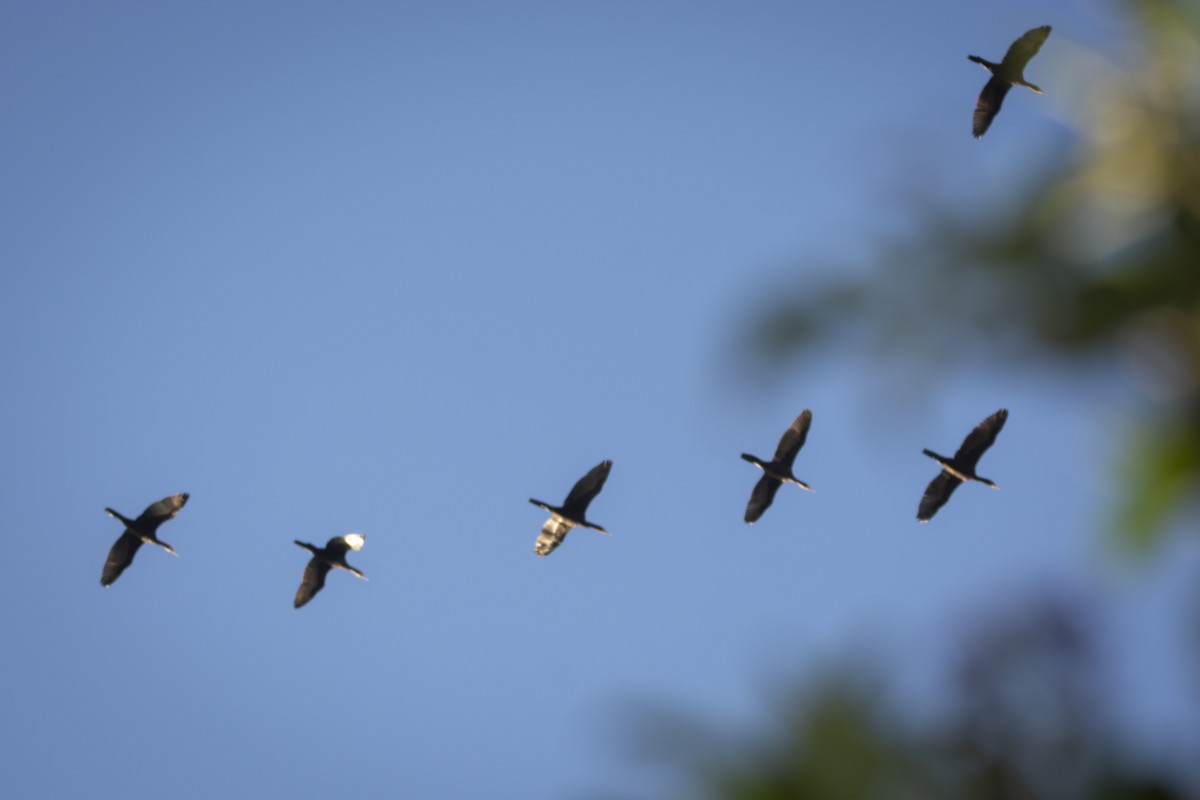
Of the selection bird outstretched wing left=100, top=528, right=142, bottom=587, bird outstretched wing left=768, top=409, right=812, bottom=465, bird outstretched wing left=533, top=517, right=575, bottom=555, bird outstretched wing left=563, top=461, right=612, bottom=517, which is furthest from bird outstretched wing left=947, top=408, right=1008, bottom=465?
bird outstretched wing left=100, top=528, right=142, bottom=587

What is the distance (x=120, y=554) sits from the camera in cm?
3422

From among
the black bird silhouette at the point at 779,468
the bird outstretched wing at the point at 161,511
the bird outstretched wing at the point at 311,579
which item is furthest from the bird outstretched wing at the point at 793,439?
the bird outstretched wing at the point at 161,511

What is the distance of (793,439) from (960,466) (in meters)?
3.83

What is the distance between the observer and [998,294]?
4.78 m

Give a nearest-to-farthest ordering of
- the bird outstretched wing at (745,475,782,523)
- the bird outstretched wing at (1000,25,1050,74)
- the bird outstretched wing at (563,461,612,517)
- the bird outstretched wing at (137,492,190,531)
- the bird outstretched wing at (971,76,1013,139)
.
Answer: the bird outstretched wing at (1000,25,1050,74) < the bird outstretched wing at (971,76,1013,139) < the bird outstretched wing at (563,461,612,517) < the bird outstretched wing at (745,475,782,523) < the bird outstretched wing at (137,492,190,531)

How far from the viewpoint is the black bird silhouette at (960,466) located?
1137 inches

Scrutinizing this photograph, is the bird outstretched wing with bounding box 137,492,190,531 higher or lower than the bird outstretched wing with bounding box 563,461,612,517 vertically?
lower

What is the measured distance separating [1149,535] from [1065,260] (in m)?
1.04

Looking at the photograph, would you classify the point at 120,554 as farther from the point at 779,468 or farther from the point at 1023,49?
the point at 1023,49

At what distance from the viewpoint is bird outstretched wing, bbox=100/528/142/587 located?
112ft

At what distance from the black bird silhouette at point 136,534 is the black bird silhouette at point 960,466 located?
18190 millimetres

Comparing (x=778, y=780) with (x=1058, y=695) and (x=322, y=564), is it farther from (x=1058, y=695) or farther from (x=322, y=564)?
(x=322, y=564)

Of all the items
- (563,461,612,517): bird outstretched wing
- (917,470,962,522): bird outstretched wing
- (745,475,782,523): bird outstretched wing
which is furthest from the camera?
(745,475,782,523): bird outstretched wing

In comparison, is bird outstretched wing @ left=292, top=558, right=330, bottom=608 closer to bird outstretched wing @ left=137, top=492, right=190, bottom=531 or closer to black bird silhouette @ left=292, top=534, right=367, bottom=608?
black bird silhouette @ left=292, top=534, right=367, bottom=608
